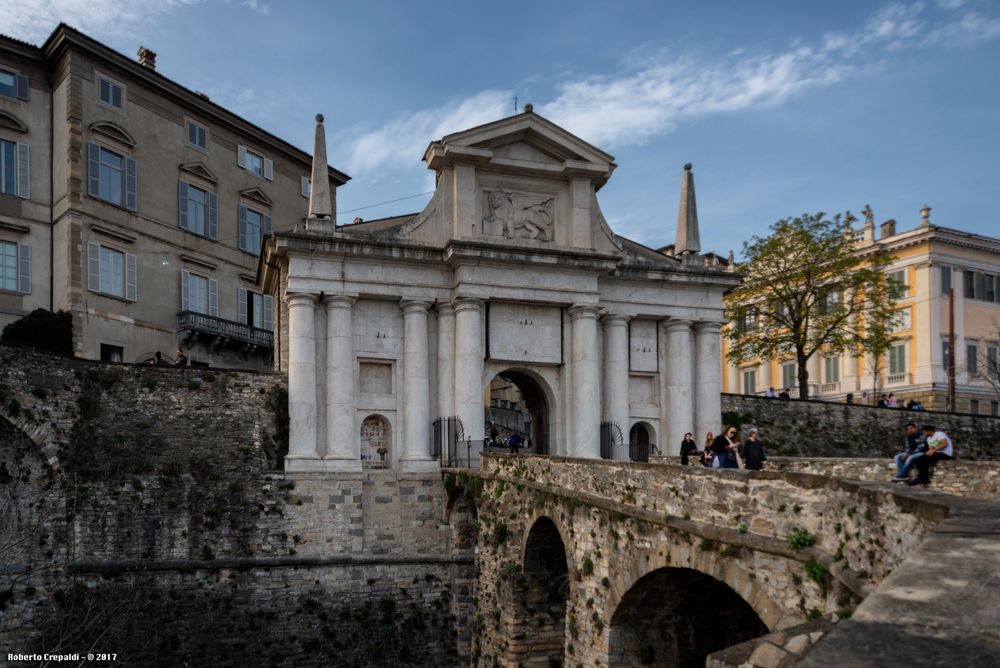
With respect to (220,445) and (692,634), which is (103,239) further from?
(692,634)

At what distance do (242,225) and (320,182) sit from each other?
15320 millimetres

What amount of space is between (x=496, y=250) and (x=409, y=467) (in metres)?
7.00

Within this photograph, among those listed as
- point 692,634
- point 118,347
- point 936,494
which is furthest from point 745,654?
point 118,347

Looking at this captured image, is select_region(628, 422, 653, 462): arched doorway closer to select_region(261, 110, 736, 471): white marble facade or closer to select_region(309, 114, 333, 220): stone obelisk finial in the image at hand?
select_region(261, 110, 736, 471): white marble facade

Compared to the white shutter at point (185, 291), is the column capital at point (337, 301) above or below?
below

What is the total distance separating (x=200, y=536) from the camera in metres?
24.8

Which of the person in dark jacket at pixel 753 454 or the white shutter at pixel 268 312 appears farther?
the white shutter at pixel 268 312

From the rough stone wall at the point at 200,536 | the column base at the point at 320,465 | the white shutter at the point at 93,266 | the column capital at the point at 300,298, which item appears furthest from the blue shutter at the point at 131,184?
the column base at the point at 320,465

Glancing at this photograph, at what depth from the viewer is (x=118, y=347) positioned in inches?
1374

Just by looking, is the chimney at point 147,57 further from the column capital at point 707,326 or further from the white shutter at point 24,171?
the column capital at point 707,326

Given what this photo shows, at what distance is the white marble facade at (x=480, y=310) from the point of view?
27.0 m

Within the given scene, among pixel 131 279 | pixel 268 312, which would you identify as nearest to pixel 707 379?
pixel 268 312

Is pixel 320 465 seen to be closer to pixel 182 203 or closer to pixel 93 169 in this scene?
pixel 93 169

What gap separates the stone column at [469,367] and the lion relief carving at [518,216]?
260 cm
